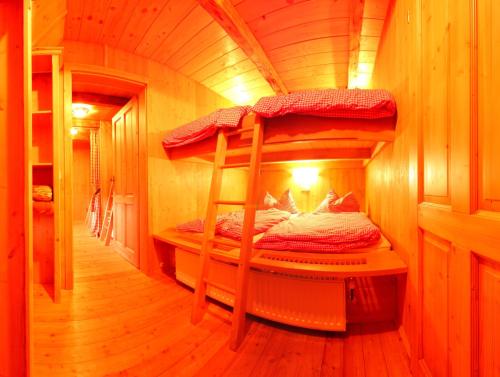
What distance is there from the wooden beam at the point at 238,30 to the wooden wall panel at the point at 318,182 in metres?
1.74

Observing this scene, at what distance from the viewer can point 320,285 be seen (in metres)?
1.55

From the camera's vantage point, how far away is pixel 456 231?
2.93 feet

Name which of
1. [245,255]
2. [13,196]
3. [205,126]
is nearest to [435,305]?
[245,255]

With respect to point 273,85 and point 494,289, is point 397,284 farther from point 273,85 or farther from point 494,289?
point 273,85

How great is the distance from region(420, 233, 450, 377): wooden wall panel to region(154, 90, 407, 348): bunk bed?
0.94ft

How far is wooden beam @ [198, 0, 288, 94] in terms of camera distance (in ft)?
6.12

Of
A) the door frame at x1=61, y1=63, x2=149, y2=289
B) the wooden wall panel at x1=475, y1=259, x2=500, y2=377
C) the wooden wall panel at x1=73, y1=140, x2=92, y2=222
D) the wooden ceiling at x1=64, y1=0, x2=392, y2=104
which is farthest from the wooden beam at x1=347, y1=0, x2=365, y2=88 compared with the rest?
the wooden wall panel at x1=73, y1=140, x2=92, y2=222

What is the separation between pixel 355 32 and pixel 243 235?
2.07 meters

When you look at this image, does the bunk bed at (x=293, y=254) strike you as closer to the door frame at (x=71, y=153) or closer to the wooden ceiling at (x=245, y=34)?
the wooden ceiling at (x=245, y=34)

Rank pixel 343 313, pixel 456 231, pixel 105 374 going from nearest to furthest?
pixel 456 231, pixel 105 374, pixel 343 313

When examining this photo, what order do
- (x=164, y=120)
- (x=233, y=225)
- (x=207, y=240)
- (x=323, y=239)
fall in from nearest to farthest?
(x=323, y=239), (x=207, y=240), (x=233, y=225), (x=164, y=120)

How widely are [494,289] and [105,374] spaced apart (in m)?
1.77

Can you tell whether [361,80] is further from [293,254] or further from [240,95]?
[293,254]

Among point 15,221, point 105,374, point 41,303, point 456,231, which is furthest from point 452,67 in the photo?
point 41,303
